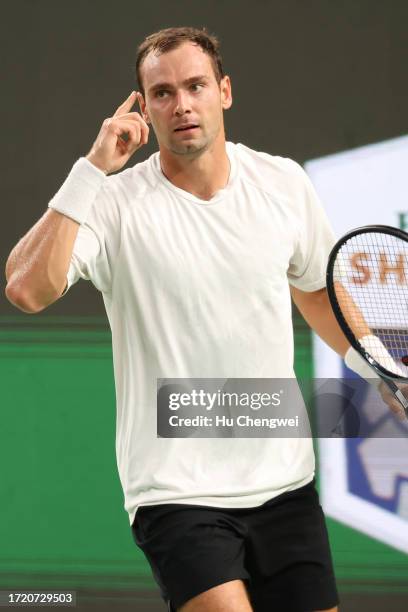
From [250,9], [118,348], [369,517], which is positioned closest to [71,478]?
[369,517]

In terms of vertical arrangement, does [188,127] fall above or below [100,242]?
above

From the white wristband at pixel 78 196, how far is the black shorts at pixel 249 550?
46 cm

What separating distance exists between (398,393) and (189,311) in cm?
35

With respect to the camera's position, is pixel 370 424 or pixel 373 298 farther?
pixel 370 424

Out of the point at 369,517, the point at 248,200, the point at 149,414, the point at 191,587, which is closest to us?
the point at 191,587

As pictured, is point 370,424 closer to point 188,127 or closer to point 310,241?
point 310,241

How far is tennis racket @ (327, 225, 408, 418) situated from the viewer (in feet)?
5.48

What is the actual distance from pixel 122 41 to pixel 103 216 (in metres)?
1.12

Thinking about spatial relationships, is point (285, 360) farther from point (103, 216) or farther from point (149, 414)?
point (103, 216)

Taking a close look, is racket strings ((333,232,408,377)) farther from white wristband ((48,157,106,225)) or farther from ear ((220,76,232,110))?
white wristband ((48,157,106,225))

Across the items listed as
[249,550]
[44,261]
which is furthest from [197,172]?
[249,550]

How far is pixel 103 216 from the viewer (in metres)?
1.66

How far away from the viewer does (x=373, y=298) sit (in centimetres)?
188

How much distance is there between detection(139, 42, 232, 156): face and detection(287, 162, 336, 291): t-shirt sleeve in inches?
7.1
